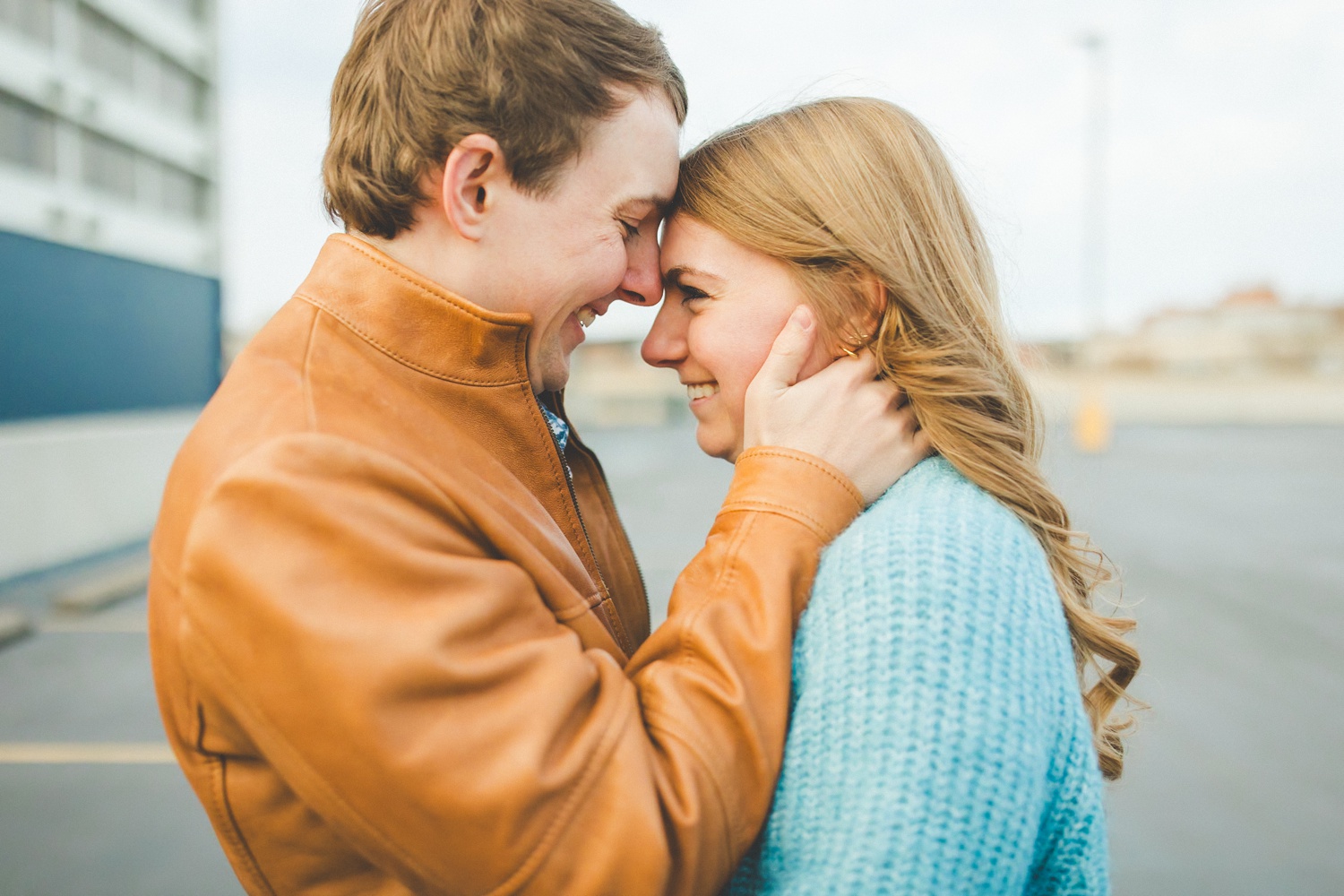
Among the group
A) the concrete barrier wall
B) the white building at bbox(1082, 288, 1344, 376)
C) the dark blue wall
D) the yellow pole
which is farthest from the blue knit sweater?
the white building at bbox(1082, 288, 1344, 376)

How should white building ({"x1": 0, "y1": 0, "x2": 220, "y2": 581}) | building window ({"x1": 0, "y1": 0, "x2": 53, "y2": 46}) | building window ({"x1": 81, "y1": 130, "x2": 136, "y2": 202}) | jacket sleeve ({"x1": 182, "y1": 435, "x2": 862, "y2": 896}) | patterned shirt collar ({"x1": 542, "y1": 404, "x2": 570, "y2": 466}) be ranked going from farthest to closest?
building window ({"x1": 81, "y1": 130, "x2": 136, "y2": 202})
building window ({"x1": 0, "y1": 0, "x2": 53, "y2": 46})
white building ({"x1": 0, "y1": 0, "x2": 220, "y2": 581})
patterned shirt collar ({"x1": 542, "y1": 404, "x2": 570, "y2": 466})
jacket sleeve ({"x1": 182, "y1": 435, "x2": 862, "y2": 896})

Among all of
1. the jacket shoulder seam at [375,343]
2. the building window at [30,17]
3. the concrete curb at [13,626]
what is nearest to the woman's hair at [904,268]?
the jacket shoulder seam at [375,343]

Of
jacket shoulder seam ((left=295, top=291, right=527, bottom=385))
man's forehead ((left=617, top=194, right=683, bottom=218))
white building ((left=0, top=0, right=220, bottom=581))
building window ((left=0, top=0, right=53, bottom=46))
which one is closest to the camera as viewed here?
A: jacket shoulder seam ((left=295, top=291, right=527, bottom=385))

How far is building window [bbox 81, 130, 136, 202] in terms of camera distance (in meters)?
34.2

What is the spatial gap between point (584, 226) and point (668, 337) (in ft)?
1.24

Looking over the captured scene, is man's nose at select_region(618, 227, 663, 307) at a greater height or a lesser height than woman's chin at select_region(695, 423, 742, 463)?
greater

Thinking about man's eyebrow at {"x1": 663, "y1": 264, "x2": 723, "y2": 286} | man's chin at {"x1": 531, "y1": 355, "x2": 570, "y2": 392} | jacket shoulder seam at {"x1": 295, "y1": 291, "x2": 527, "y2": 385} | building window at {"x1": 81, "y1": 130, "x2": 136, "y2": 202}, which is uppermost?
man's eyebrow at {"x1": 663, "y1": 264, "x2": 723, "y2": 286}

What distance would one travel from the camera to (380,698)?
0.95 meters

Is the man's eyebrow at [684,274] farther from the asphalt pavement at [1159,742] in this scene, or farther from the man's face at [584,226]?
the asphalt pavement at [1159,742]

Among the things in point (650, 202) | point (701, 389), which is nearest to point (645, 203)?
point (650, 202)

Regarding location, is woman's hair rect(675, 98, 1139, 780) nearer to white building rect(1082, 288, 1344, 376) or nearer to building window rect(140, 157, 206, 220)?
building window rect(140, 157, 206, 220)

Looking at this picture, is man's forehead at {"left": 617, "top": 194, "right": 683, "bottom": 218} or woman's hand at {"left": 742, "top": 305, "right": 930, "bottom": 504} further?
man's forehead at {"left": 617, "top": 194, "right": 683, "bottom": 218}

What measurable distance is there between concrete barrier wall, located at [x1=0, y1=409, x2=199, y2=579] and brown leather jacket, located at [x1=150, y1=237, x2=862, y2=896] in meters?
6.59

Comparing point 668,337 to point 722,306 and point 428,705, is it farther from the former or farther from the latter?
point 428,705
